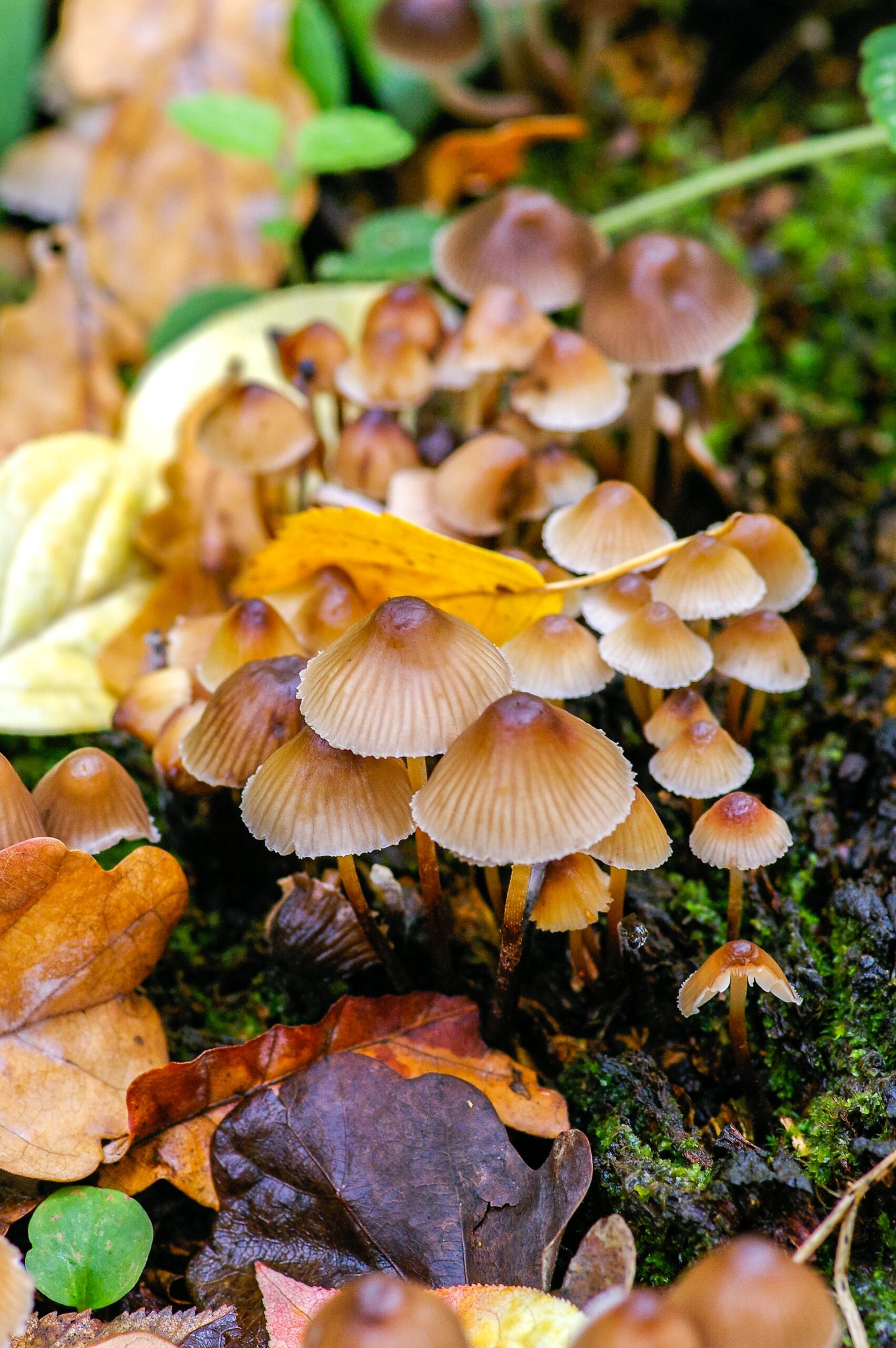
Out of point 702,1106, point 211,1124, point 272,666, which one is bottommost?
point 702,1106

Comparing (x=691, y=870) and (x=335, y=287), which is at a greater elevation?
(x=335, y=287)

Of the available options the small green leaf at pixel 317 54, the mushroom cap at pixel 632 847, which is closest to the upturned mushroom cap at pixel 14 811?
the mushroom cap at pixel 632 847

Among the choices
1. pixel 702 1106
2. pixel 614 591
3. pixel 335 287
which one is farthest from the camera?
pixel 335 287

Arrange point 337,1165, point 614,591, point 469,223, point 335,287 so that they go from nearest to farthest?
point 337,1165 → point 614,591 → point 469,223 → point 335,287

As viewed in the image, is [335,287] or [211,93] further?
[211,93]

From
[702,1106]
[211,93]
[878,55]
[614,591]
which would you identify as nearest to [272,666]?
[614,591]

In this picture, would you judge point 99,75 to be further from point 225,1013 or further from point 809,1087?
point 809,1087

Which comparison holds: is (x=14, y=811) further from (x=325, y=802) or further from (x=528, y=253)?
(x=528, y=253)
